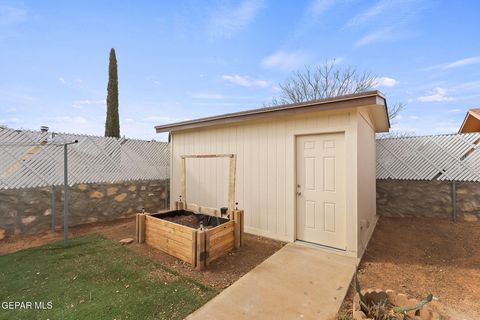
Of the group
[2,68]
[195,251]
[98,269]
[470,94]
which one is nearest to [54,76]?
[2,68]

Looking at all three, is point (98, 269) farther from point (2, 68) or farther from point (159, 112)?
point (159, 112)

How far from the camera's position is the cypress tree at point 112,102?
10016 millimetres

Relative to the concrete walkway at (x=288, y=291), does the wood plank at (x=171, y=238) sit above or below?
above

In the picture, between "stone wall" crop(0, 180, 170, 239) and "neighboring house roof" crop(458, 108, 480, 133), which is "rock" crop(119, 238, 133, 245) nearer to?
"stone wall" crop(0, 180, 170, 239)

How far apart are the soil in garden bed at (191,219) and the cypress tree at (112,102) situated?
737cm

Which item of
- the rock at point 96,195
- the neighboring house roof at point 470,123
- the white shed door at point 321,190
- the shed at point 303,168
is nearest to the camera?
the shed at point 303,168

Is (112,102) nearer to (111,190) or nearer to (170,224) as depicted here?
(111,190)

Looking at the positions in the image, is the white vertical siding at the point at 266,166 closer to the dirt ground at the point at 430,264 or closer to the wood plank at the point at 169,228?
the dirt ground at the point at 430,264

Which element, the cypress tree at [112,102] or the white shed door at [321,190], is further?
the cypress tree at [112,102]

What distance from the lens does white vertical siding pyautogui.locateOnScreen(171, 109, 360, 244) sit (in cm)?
381

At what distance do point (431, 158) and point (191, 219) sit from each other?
21.3 feet

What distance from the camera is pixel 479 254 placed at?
3.75 metres

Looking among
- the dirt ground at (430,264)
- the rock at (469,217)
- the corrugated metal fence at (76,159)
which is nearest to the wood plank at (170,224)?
the corrugated metal fence at (76,159)

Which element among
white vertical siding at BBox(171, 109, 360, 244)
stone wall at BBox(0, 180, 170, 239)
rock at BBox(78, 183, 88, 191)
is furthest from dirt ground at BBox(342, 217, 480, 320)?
rock at BBox(78, 183, 88, 191)
